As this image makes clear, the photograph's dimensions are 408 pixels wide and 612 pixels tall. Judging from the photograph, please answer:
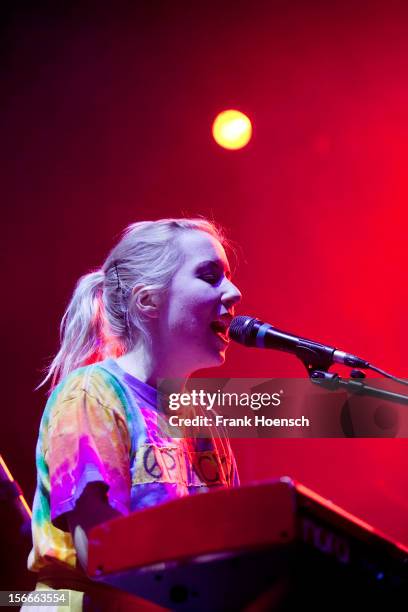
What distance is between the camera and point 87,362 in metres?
2.00

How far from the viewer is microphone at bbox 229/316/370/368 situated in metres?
1.50

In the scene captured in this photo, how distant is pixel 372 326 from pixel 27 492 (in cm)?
196

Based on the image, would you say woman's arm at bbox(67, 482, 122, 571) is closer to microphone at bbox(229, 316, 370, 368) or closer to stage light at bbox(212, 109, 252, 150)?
microphone at bbox(229, 316, 370, 368)

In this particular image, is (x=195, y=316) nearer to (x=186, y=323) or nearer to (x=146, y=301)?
(x=186, y=323)

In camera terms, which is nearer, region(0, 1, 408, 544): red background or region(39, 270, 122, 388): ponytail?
region(39, 270, 122, 388): ponytail

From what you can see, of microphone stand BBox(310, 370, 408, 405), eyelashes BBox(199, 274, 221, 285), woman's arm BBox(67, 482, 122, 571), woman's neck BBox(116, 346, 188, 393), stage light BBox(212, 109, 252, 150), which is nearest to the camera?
woman's arm BBox(67, 482, 122, 571)

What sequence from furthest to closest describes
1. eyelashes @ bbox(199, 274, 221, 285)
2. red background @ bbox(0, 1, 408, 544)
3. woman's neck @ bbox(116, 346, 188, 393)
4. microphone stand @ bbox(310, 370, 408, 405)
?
red background @ bbox(0, 1, 408, 544) < eyelashes @ bbox(199, 274, 221, 285) < woman's neck @ bbox(116, 346, 188, 393) < microphone stand @ bbox(310, 370, 408, 405)

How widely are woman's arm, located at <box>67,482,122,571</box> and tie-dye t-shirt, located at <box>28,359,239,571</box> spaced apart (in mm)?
16

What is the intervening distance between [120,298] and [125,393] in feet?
1.50

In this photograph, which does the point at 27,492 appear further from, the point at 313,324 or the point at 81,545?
the point at 313,324

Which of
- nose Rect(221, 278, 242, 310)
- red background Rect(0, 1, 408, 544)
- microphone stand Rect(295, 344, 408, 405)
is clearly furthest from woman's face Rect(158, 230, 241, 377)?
red background Rect(0, 1, 408, 544)

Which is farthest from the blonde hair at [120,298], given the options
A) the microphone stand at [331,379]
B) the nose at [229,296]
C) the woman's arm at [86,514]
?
the woman's arm at [86,514]

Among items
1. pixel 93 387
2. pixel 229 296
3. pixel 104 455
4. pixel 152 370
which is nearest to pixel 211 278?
pixel 229 296

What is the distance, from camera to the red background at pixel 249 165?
2885mm
